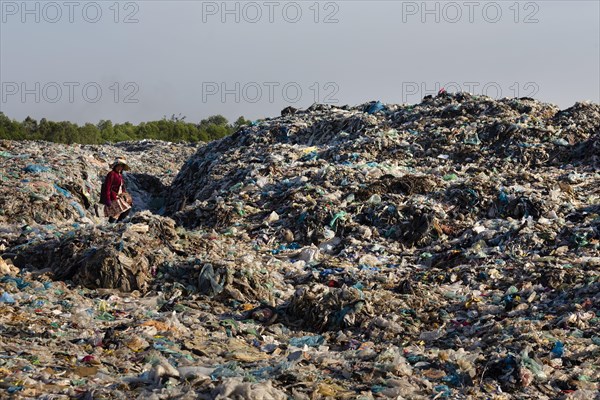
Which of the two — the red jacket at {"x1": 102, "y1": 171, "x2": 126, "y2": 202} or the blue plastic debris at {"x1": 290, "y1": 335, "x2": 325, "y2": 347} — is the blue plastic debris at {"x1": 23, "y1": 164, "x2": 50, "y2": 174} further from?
the blue plastic debris at {"x1": 290, "y1": 335, "x2": 325, "y2": 347}

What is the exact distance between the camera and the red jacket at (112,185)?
9.82 meters

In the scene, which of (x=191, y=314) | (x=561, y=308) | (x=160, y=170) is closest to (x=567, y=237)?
(x=561, y=308)

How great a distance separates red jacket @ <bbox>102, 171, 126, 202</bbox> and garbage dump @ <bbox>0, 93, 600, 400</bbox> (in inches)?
47.4

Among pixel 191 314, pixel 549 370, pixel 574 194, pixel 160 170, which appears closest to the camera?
pixel 549 370

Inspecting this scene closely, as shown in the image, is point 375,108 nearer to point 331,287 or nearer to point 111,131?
point 331,287

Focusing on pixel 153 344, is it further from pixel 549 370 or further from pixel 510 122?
pixel 510 122

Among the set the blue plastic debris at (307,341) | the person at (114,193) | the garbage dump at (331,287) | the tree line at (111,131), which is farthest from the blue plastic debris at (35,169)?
the tree line at (111,131)

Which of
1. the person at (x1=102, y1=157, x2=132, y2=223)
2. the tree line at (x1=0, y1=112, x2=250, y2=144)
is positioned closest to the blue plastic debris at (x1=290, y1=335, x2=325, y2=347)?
the person at (x1=102, y1=157, x2=132, y2=223)

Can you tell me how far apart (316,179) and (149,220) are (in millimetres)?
3787

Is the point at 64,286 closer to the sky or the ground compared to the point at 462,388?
closer to the sky

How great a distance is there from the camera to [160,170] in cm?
1855

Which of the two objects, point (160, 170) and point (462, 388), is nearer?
point (462, 388)

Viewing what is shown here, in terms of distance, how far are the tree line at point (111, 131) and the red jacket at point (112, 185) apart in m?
18.0

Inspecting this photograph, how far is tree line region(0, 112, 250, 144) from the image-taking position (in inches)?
→ 1227
